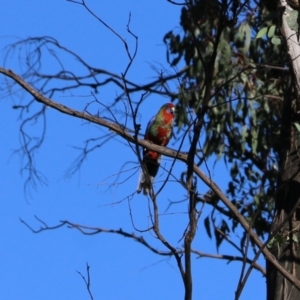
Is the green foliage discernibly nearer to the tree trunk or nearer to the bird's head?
the bird's head

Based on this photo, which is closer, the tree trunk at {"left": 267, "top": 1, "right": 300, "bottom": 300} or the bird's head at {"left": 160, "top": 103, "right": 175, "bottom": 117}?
the tree trunk at {"left": 267, "top": 1, "right": 300, "bottom": 300}

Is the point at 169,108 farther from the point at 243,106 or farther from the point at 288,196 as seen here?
the point at 288,196

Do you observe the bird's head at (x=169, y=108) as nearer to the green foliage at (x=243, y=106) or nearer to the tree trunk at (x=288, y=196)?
the green foliage at (x=243, y=106)

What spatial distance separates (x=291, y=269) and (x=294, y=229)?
0.56ft


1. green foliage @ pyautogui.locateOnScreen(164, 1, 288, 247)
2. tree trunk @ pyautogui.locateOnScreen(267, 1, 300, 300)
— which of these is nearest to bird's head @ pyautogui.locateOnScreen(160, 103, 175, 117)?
green foliage @ pyautogui.locateOnScreen(164, 1, 288, 247)

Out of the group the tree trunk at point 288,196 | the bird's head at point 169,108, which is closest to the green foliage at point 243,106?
the bird's head at point 169,108

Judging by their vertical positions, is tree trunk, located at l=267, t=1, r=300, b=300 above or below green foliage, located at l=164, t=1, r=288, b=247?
below

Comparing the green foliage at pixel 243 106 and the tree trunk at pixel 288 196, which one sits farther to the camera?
the green foliage at pixel 243 106

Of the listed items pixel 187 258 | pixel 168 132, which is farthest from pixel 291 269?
pixel 168 132

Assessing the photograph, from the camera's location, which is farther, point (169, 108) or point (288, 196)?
point (169, 108)

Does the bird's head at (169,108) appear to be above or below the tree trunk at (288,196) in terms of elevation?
above

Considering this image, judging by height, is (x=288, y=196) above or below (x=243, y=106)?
below

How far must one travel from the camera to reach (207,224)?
8.04 meters

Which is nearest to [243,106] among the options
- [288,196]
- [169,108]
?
[169,108]
